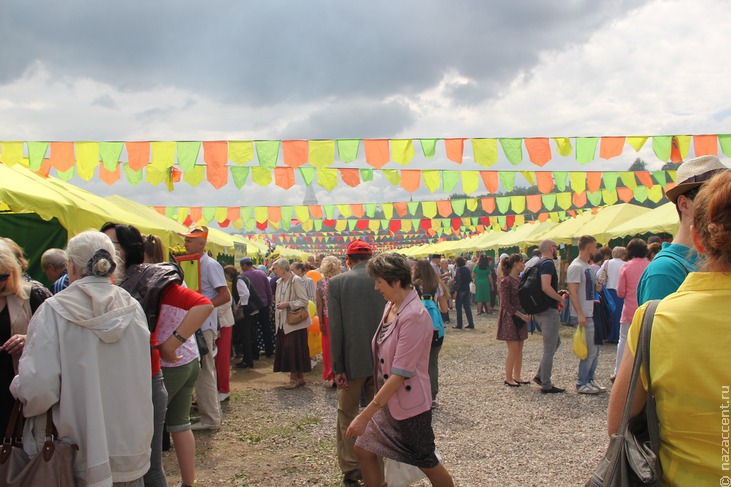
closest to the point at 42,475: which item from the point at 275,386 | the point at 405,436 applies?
the point at 405,436

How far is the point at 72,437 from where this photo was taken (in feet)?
7.77

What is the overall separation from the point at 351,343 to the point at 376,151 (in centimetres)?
866

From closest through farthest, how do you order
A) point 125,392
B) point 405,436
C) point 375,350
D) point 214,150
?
point 125,392, point 405,436, point 375,350, point 214,150

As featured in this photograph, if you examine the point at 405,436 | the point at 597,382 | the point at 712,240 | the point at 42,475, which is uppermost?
the point at 712,240

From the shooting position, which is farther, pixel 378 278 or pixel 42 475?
pixel 378 278

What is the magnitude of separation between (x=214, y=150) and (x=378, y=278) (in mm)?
9704

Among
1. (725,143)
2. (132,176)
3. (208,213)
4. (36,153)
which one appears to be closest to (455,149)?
(725,143)

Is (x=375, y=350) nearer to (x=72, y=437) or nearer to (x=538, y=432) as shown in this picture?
(x=72, y=437)

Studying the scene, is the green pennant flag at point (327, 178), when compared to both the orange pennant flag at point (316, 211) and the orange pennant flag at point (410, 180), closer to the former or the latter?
the orange pennant flag at point (410, 180)

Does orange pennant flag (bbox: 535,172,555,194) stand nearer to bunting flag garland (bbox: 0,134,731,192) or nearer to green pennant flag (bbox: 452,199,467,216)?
bunting flag garland (bbox: 0,134,731,192)

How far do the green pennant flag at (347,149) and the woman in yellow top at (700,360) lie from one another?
11009 mm

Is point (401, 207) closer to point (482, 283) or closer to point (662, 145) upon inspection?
point (482, 283)

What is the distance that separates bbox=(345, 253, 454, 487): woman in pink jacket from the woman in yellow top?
64.2 inches

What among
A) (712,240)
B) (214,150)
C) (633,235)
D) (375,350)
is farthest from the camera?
(633,235)
